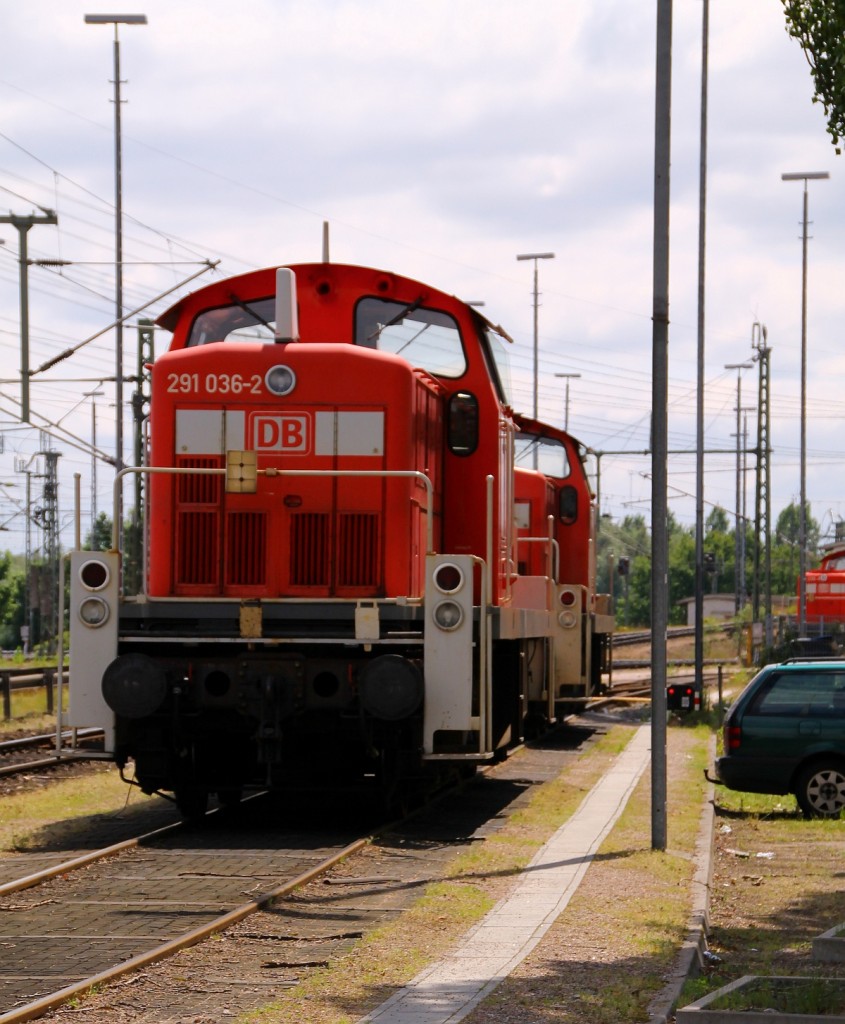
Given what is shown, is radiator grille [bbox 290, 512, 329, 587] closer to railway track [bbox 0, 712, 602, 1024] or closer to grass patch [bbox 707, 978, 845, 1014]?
railway track [bbox 0, 712, 602, 1024]

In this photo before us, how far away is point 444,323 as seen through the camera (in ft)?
41.2

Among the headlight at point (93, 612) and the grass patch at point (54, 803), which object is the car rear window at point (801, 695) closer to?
the grass patch at point (54, 803)

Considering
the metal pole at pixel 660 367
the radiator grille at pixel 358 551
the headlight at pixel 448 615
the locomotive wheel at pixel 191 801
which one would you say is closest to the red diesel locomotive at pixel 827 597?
the metal pole at pixel 660 367

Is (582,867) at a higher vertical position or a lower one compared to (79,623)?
lower

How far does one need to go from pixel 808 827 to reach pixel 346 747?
4.38 meters

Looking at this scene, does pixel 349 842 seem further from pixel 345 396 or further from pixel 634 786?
pixel 634 786

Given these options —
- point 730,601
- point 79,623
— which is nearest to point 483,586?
point 79,623

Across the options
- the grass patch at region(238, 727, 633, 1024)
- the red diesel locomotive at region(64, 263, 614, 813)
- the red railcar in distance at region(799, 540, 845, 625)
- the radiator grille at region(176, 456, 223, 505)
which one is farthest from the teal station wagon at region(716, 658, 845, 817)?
the red railcar in distance at region(799, 540, 845, 625)

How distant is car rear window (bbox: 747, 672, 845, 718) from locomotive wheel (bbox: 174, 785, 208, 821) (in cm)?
513

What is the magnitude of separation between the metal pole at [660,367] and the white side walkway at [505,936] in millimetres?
1145

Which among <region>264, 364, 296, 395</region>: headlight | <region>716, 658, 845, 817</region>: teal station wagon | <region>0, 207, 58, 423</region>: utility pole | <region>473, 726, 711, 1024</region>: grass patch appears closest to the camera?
<region>473, 726, 711, 1024</region>: grass patch

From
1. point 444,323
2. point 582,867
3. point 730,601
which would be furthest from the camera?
point 730,601

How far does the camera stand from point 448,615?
36.1ft

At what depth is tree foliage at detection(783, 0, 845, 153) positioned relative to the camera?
10695 mm
